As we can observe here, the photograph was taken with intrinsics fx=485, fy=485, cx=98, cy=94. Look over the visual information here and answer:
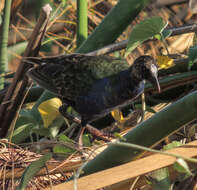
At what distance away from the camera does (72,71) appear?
68.9 inches

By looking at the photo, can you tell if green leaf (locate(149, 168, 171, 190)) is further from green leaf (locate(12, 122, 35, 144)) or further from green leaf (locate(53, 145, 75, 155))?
green leaf (locate(12, 122, 35, 144))

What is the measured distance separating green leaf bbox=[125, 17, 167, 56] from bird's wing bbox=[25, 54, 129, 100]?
149 mm

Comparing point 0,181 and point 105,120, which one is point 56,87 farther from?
point 0,181

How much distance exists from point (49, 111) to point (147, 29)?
1.61ft

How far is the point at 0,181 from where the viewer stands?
4.65 ft

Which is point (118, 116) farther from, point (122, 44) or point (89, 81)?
point (122, 44)

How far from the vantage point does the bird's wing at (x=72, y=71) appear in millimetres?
1725

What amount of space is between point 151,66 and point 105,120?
564 mm

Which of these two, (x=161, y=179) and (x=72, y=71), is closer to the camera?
(x=161, y=179)

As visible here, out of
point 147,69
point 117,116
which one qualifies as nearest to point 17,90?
point 117,116

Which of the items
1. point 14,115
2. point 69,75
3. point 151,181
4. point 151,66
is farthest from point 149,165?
point 14,115

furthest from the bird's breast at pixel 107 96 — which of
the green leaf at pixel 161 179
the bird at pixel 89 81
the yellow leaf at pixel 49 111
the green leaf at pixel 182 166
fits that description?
the green leaf at pixel 182 166

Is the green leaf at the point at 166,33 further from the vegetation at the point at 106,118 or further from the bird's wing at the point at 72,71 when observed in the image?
the bird's wing at the point at 72,71

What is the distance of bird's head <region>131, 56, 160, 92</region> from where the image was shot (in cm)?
153
